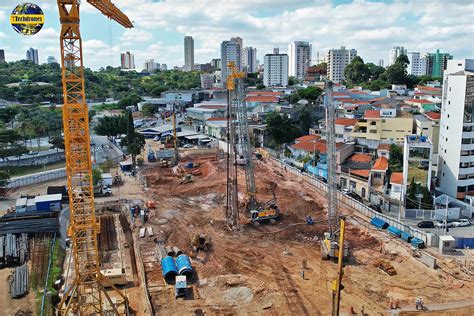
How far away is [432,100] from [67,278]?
56527 millimetres

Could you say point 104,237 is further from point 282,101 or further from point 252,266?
point 282,101

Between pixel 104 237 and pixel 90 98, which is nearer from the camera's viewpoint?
pixel 104 237

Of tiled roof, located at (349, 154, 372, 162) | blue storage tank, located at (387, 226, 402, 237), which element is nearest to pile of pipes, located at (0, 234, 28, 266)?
blue storage tank, located at (387, 226, 402, 237)

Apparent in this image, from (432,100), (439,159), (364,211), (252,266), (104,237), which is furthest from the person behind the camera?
(432,100)

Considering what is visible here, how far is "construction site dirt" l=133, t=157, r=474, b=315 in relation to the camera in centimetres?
2119

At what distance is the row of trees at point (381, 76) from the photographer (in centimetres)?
9419

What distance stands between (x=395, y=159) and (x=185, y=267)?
85.4 ft

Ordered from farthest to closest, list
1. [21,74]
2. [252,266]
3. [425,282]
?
[21,74]
[252,266]
[425,282]

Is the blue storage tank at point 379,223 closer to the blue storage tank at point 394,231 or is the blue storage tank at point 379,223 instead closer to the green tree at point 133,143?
the blue storage tank at point 394,231

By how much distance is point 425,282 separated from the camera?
912 inches

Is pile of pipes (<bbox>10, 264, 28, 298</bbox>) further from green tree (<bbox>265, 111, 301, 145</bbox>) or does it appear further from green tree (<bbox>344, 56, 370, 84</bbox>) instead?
green tree (<bbox>344, 56, 370, 84</bbox>)

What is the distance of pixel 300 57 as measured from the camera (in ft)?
539

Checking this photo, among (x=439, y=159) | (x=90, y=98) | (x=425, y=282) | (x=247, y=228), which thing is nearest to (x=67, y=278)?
(x=247, y=228)

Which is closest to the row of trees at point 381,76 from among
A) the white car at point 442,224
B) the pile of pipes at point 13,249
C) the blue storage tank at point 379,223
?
the white car at point 442,224
